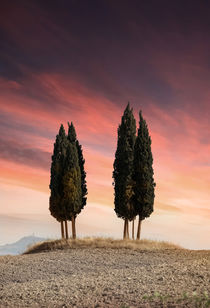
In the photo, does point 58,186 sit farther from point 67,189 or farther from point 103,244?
point 103,244

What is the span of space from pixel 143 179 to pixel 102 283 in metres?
16.2

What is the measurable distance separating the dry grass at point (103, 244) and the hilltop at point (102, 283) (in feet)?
10.4

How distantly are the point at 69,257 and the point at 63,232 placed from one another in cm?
1173

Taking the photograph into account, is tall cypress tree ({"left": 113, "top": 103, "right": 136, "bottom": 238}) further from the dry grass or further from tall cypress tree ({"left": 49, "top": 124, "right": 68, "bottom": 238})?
tall cypress tree ({"left": 49, "top": 124, "right": 68, "bottom": 238})

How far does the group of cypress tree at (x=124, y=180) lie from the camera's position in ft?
90.0

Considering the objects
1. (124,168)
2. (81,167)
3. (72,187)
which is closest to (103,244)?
(124,168)

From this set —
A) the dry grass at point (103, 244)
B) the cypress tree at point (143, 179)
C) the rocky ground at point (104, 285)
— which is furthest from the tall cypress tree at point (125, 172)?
the rocky ground at point (104, 285)

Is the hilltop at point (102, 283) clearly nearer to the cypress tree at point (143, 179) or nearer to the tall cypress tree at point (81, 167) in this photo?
the cypress tree at point (143, 179)

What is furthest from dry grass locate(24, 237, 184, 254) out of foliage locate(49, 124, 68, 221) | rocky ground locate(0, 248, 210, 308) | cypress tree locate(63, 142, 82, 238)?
rocky ground locate(0, 248, 210, 308)

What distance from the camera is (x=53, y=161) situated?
109ft

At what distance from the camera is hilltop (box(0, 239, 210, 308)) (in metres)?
9.64

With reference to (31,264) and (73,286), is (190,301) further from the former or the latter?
(31,264)

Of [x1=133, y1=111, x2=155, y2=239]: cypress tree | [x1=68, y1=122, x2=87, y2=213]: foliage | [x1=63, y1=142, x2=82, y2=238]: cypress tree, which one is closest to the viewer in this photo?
[x1=133, y1=111, x2=155, y2=239]: cypress tree

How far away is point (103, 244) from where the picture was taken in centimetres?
2350
